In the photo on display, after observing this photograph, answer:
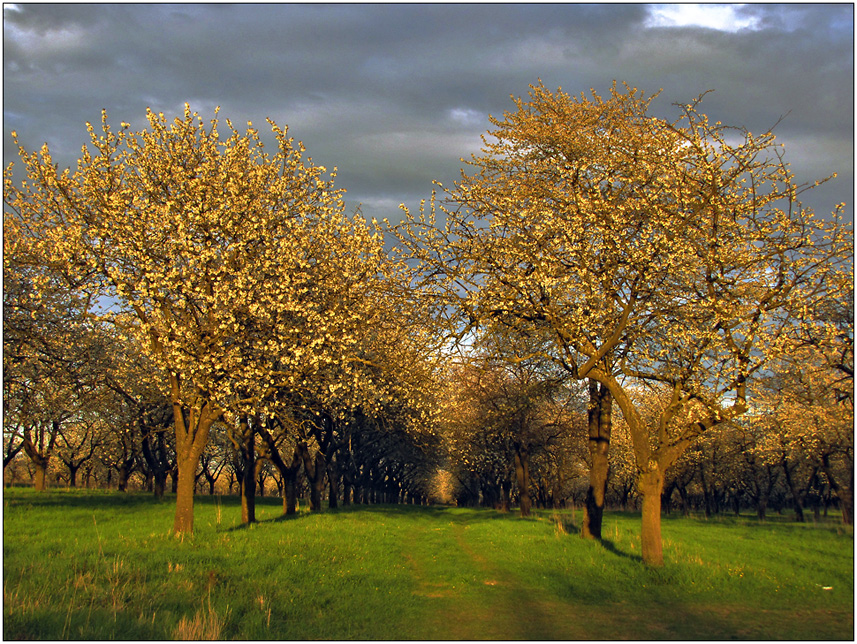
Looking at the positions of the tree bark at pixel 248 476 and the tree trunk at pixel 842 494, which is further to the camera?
the tree trunk at pixel 842 494

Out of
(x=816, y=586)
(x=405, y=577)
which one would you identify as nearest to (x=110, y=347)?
(x=405, y=577)

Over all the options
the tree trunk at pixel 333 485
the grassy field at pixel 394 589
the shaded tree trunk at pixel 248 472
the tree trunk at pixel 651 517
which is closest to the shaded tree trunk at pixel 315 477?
the tree trunk at pixel 333 485

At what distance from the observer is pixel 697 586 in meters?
13.5

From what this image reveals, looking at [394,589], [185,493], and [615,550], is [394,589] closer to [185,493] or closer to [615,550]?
[615,550]

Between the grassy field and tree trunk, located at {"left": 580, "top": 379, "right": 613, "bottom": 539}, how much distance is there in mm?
1558

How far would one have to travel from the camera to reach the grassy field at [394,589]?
9555mm

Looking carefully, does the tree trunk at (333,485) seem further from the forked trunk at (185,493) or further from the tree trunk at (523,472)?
the forked trunk at (185,493)

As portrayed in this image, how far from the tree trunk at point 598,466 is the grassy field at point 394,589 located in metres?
1.56

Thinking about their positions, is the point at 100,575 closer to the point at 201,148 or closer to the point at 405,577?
the point at 405,577

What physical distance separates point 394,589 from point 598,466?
38.0ft

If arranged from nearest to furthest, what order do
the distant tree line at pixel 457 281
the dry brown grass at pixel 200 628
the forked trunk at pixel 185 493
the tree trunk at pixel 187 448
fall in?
the dry brown grass at pixel 200 628 → the distant tree line at pixel 457 281 → the tree trunk at pixel 187 448 → the forked trunk at pixel 185 493

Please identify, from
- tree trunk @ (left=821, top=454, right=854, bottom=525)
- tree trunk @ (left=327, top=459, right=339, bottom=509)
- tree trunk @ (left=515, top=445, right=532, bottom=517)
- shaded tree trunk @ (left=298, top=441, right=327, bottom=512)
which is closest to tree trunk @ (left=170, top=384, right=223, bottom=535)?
shaded tree trunk @ (left=298, top=441, right=327, bottom=512)

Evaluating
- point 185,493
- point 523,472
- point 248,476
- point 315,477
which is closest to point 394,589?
point 185,493

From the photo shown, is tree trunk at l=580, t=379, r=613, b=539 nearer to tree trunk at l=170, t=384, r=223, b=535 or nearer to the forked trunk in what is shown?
tree trunk at l=170, t=384, r=223, b=535
